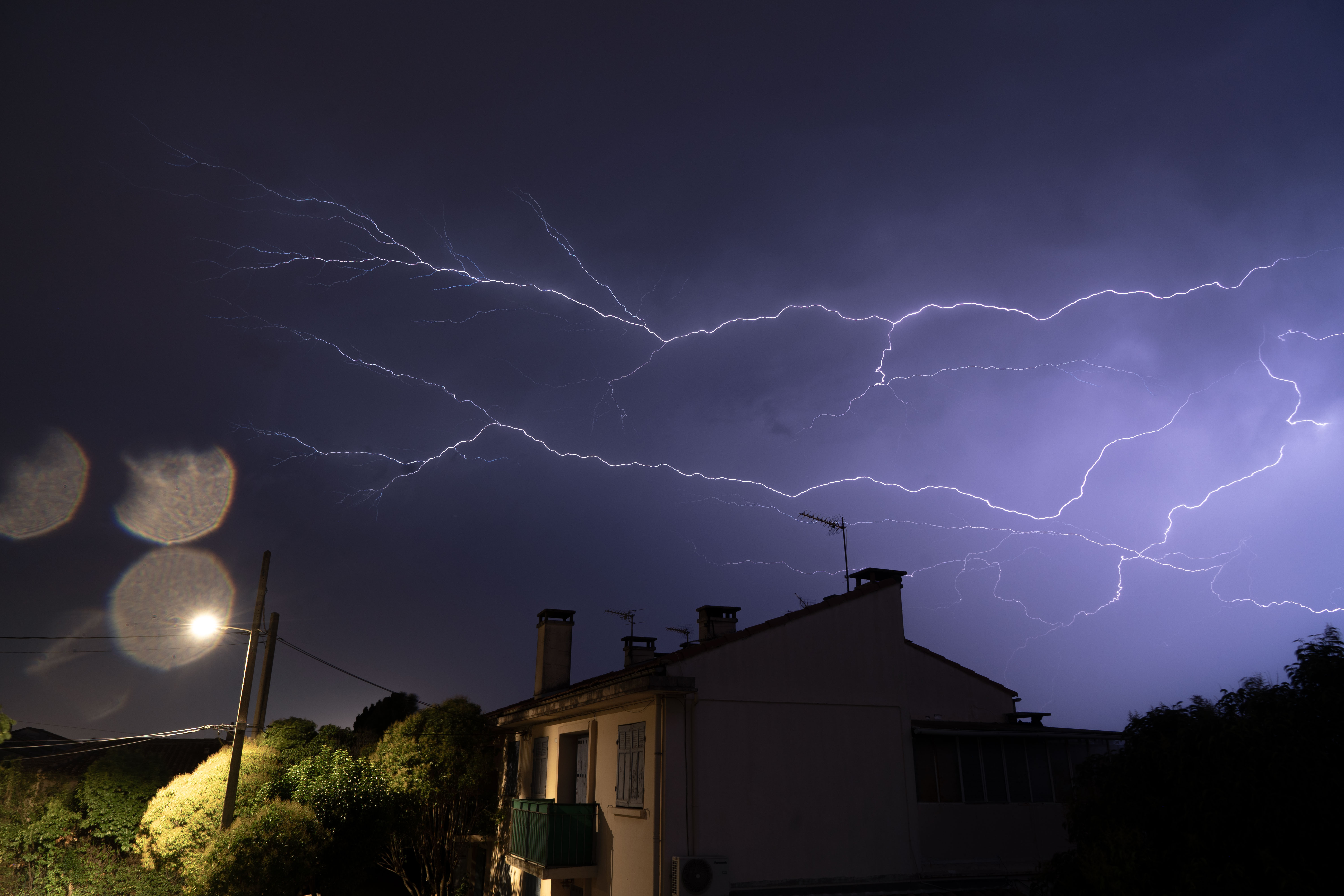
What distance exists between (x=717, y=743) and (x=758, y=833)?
57.4 inches

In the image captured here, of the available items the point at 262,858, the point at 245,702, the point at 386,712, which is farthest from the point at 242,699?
the point at 386,712

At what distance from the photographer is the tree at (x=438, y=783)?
55.8 feet

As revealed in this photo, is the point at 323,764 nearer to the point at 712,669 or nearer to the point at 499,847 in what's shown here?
the point at 499,847

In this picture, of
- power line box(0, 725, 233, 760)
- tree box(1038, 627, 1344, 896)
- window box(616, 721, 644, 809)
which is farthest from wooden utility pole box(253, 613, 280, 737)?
tree box(1038, 627, 1344, 896)

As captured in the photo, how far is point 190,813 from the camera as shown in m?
15.1

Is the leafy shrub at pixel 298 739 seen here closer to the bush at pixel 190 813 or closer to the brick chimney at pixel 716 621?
the bush at pixel 190 813

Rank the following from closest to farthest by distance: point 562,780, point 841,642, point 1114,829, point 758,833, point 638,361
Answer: point 1114,829 < point 758,833 < point 841,642 < point 562,780 < point 638,361

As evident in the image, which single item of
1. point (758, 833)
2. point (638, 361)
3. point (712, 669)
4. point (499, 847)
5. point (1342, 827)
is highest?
point (638, 361)

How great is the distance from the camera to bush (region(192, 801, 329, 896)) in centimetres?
1142

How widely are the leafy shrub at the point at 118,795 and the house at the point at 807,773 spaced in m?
11.3

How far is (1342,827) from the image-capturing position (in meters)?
6.42

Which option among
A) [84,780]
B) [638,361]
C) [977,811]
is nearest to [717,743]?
[977,811]

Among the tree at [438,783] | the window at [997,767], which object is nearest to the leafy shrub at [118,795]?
the tree at [438,783]

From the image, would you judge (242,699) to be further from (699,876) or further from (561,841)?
(699,876)
